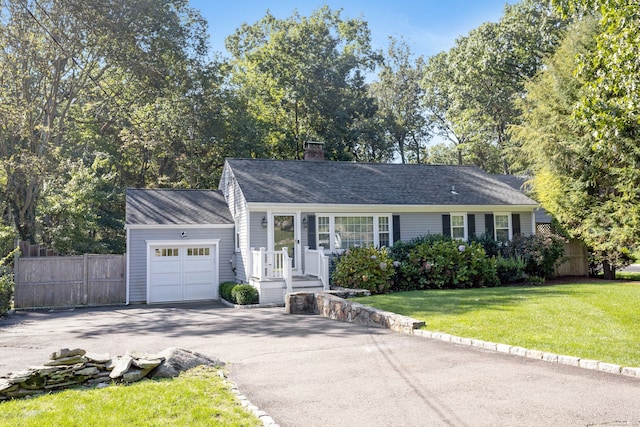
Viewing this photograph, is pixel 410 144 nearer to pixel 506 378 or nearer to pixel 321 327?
pixel 321 327

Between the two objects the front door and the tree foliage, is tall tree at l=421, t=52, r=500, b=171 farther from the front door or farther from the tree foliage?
the front door

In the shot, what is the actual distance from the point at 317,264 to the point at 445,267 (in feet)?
13.3

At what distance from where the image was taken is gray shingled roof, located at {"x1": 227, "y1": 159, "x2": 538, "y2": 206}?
16.6 meters

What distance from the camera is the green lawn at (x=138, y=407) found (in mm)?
4496

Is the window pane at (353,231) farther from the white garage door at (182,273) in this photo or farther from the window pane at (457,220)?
the white garage door at (182,273)

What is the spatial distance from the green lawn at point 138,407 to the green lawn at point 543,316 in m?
4.36

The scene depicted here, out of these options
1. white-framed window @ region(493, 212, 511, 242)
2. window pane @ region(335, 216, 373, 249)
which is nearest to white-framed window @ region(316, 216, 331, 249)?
window pane @ region(335, 216, 373, 249)

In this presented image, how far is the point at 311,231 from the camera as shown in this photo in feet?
52.7

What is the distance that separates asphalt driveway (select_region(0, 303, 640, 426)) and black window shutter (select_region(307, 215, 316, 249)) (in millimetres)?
5490

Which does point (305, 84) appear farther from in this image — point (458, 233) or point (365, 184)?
point (458, 233)

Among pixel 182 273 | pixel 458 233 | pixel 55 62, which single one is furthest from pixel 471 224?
pixel 55 62

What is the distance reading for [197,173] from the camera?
2770 cm

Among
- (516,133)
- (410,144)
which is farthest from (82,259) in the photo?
(410,144)

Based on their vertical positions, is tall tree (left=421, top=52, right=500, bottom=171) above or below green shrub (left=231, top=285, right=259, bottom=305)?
above
